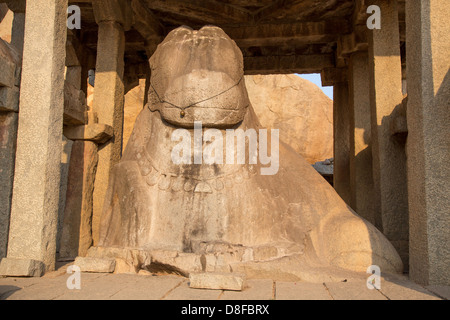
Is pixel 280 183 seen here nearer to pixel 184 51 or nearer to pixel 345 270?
pixel 345 270

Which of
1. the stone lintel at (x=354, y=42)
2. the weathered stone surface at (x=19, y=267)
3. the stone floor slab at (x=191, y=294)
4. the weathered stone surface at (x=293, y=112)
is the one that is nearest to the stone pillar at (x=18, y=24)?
the weathered stone surface at (x=19, y=267)

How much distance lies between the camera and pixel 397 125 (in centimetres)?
536

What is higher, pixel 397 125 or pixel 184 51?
pixel 184 51

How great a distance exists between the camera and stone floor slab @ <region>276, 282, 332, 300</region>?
317cm

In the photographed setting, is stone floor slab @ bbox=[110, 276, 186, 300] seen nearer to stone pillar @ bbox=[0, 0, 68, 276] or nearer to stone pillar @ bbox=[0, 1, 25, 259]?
stone pillar @ bbox=[0, 0, 68, 276]

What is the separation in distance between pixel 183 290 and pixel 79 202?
318 cm

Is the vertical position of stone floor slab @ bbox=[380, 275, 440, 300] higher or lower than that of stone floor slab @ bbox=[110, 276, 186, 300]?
higher

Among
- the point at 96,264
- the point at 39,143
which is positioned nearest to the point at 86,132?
the point at 39,143

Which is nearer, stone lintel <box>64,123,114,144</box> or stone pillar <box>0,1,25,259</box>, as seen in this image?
stone pillar <box>0,1,25,259</box>

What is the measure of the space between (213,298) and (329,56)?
863 cm

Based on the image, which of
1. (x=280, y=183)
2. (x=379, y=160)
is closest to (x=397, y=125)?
(x=379, y=160)

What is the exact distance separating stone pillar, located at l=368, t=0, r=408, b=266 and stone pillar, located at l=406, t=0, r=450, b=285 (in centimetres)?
172

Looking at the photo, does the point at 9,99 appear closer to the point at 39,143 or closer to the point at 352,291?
the point at 39,143

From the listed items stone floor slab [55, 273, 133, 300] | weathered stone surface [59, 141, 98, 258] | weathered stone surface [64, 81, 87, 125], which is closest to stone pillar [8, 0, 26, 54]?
weathered stone surface [64, 81, 87, 125]
